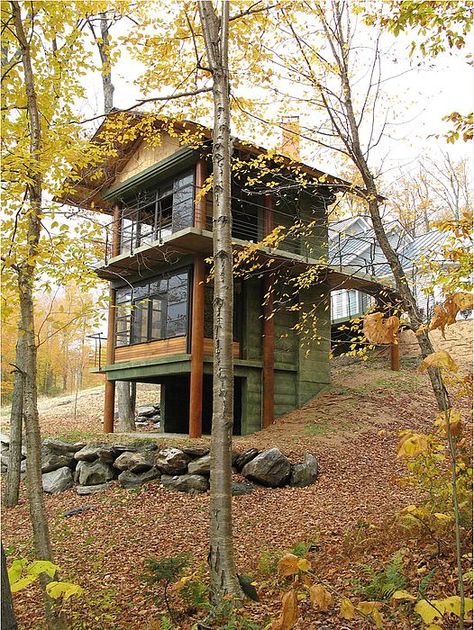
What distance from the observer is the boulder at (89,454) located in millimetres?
10708

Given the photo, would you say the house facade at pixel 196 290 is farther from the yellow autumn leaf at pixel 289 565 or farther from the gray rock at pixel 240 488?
the yellow autumn leaf at pixel 289 565

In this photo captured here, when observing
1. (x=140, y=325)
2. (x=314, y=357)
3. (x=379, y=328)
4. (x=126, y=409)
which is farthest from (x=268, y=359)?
(x=379, y=328)

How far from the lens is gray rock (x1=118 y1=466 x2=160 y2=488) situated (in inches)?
388

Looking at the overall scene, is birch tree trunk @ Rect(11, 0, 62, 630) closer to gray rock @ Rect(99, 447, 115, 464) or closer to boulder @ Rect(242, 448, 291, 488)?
boulder @ Rect(242, 448, 291, 488)

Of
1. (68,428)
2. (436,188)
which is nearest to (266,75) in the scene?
(68,428)

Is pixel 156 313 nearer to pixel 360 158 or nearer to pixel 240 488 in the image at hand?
pixel 240 488

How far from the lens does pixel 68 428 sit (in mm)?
16875

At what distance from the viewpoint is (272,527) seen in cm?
724

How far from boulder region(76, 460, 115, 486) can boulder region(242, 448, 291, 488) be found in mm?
2949

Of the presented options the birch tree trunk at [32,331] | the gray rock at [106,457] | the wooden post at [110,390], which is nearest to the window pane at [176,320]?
the wooden post at [110,390]

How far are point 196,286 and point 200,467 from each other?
180 inches

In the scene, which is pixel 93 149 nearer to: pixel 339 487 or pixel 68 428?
pixel 339 487

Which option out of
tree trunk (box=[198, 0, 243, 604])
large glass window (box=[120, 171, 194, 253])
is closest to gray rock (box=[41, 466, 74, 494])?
large glass window (box=[120, 171, 194, 253])

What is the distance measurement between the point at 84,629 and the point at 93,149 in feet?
16.9
